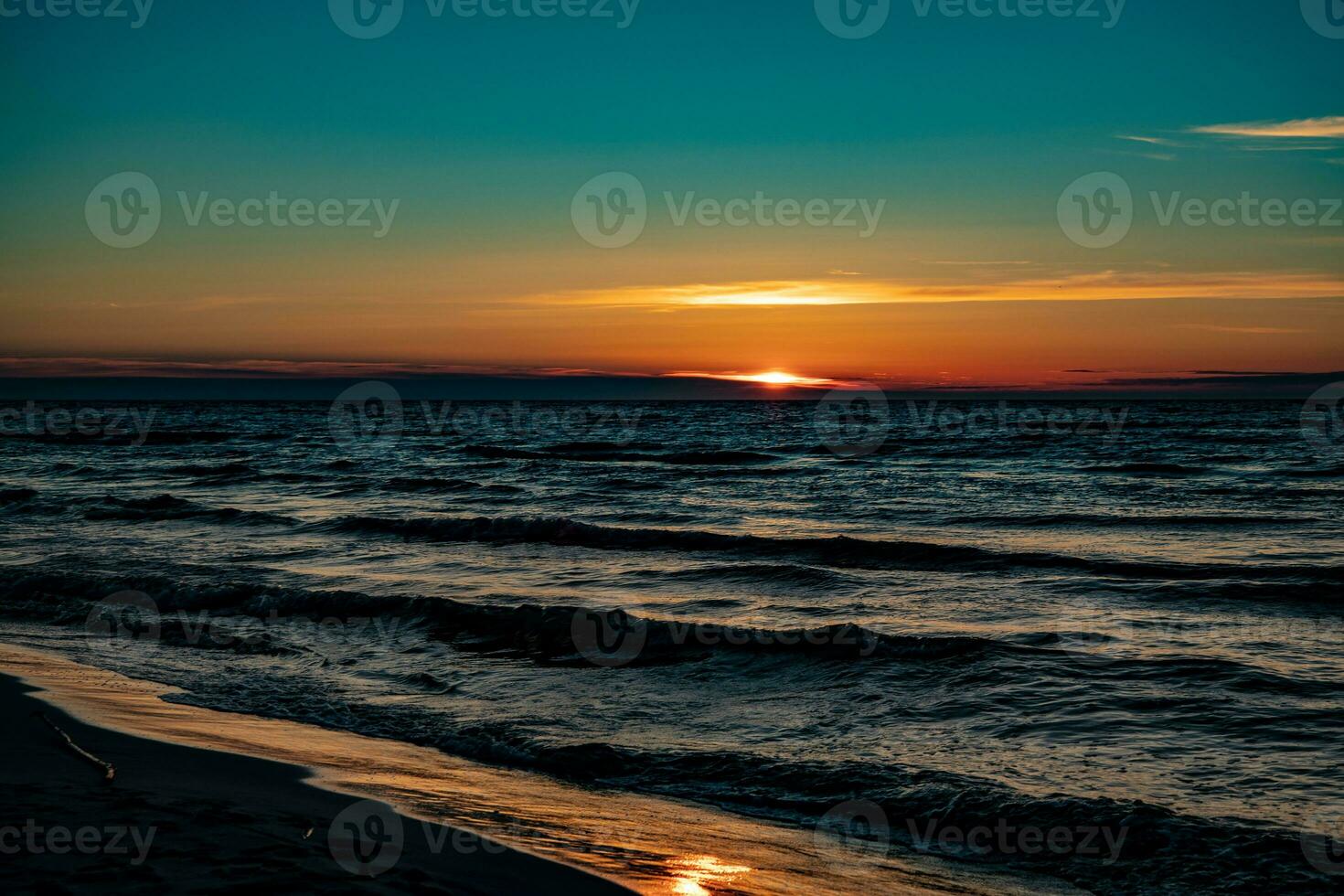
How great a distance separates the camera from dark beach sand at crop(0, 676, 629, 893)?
392 cm

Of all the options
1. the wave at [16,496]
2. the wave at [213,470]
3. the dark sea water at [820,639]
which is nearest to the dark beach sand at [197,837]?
the dark sea water at [820,639]

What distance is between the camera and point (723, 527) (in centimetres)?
2078

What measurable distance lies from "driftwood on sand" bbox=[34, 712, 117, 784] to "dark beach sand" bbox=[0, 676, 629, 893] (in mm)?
48

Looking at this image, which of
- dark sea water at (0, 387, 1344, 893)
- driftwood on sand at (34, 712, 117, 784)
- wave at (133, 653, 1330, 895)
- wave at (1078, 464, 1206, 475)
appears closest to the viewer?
wave at (133, 653, 1330, 895)

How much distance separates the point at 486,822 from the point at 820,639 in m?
5.83

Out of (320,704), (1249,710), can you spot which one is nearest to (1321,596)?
(1249,710)

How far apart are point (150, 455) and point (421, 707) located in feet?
143

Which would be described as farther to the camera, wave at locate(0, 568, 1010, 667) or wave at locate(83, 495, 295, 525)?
wave at locate(83, 495, 295, 525)

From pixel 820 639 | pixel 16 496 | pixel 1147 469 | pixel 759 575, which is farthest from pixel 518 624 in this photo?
pixel 1147 469

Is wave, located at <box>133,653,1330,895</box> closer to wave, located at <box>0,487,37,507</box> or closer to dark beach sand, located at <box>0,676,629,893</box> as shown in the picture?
dark beach sand, located at <box>0,676,629,893</box>

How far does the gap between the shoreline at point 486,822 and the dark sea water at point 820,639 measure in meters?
0.42

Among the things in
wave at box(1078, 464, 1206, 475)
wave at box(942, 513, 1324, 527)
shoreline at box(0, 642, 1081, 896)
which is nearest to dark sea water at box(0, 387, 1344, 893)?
wave at box(942, 513, 1324, 527)

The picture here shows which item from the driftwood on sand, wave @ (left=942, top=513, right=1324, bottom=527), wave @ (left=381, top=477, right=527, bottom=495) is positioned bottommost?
the driftwood on sand

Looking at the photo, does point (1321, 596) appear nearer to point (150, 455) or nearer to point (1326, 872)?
point (1326, 872)
